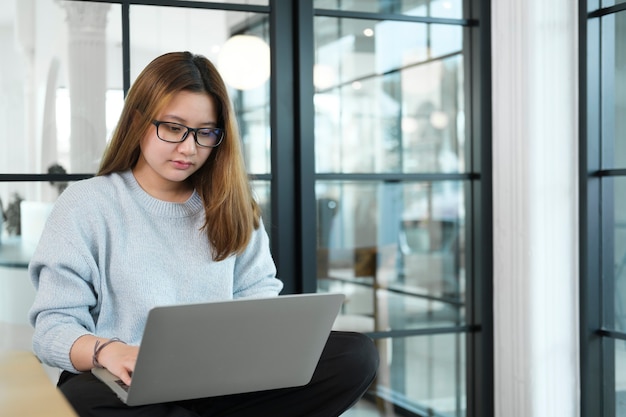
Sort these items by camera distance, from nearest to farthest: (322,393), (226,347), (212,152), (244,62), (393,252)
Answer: (226,347) < (322,393) < (212,152) < (244,62) < (393,252)

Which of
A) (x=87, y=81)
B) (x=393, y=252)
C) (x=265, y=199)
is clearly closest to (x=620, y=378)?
(x=393, y=252)

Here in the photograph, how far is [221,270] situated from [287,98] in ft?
2.90

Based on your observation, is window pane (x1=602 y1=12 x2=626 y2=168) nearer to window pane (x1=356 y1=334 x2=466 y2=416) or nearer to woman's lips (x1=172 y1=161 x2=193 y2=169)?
window pane (x1=356 y1=334 x2=466 y2=416)

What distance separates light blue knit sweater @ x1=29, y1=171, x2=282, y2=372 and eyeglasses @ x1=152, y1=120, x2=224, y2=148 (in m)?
0.16

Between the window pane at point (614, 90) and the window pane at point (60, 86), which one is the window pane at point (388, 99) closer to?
the window pane at point (614, 90)

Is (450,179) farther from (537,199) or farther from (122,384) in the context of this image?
(122,384)

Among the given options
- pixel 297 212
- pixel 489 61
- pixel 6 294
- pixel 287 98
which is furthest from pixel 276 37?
pixel 6 294

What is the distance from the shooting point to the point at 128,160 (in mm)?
2061

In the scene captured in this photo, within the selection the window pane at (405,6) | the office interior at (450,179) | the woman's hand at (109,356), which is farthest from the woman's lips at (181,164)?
the window pane at (405,6)

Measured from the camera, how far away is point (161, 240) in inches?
79.4

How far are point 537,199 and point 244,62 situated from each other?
111cm

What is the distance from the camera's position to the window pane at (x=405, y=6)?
288 cm

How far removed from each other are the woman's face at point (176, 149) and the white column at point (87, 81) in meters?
0.54

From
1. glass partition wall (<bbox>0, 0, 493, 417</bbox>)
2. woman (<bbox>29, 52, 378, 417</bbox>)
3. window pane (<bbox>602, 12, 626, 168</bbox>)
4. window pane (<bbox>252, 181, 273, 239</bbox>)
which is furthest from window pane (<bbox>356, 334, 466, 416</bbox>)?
woman (<bbox>29, 52, 378, 417</bbox>)
